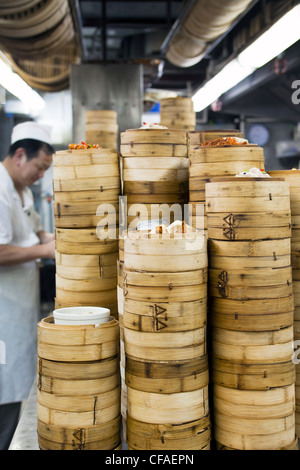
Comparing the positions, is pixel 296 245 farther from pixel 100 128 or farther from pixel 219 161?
pixel 100 128

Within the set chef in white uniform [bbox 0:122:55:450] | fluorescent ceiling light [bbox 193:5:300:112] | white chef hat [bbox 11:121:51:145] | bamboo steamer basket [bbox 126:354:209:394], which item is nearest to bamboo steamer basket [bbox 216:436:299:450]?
bamboo steamer basket [bbox 126:354:209:394]

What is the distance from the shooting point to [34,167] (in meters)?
4.30

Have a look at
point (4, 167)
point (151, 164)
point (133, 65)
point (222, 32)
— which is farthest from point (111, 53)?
point (151, 164)

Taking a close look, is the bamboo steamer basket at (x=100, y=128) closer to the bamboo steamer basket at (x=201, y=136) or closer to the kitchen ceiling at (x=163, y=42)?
the kitchen ceiling at (x=163, y=42)

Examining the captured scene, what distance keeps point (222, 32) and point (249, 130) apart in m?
6.58

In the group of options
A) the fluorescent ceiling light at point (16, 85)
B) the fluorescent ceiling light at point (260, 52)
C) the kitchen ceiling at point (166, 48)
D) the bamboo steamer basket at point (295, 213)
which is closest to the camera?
the bamboo steamer basket at point (295, 213)

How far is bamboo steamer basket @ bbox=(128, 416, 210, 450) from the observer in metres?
2.08

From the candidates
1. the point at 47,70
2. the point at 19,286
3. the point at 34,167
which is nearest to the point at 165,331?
the point at 19,286

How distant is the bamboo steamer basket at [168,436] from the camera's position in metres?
2.08

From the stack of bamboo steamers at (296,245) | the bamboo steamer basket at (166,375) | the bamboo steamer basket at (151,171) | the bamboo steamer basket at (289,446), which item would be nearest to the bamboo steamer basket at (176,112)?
the bamboo steamer basket at (151,171)

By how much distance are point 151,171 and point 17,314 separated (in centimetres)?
206

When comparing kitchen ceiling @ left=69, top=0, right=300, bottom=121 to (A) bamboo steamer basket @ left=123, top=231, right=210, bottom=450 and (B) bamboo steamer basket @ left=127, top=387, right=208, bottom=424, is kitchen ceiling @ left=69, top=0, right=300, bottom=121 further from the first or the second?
(B) bamboo steamer basket @ left=127, top=387, right=208, bottom=424

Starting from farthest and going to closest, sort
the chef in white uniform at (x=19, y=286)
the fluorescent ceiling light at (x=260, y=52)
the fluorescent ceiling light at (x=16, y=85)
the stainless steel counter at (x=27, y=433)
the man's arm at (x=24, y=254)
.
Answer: the fluorescent ceiling light at (x=16, y=85), the fluorescent ceiling light at (x=260, y=52), the chef in white uniform at (x=19, y=286), the man's arm at (x=24, y=254), the stainless steel counter at (x=27, y=433)
